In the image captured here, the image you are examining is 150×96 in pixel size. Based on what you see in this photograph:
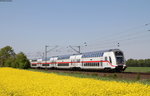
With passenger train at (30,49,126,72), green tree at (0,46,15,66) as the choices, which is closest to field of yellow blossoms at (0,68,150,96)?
passenger train at (30,49,126,72)

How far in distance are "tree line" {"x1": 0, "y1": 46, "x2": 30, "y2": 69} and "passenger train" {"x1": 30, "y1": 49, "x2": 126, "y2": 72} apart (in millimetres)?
18677

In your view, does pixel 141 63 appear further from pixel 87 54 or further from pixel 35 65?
pixel 87 54

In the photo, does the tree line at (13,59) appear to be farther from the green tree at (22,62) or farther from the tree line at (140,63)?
the tree line at (140,63)

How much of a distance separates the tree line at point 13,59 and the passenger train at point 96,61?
1868 centimetres

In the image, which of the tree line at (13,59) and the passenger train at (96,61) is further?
the tree line at (13,59)

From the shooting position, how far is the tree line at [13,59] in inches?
3199

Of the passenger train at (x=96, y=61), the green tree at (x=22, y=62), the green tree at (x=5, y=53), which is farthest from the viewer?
the green tree at (x=5, y=53)

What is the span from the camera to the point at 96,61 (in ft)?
139

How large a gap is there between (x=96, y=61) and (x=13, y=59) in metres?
65.3

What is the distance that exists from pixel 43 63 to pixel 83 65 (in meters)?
31.8

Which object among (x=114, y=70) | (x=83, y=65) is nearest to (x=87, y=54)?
(x=83, y=65)

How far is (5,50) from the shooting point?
419 feet

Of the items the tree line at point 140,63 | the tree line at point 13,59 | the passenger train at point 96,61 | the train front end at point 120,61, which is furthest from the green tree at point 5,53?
the train front end at point 120,61

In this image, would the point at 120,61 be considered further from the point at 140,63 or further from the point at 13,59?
the point at 140,63
